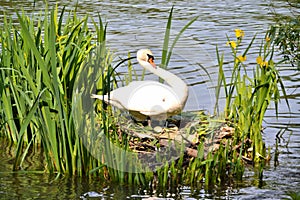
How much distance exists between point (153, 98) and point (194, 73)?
3527 mm

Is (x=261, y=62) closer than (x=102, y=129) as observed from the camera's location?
No

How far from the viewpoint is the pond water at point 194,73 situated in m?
5.12

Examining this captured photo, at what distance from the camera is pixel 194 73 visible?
8.84 meters

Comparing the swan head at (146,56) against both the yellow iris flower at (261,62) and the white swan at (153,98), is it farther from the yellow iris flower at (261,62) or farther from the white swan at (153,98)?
the yellow iris flower at (261,62)

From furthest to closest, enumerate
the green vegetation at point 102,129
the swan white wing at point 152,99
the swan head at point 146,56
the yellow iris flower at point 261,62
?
the swan head at point 146,56
the yellow iris flower at point 261,62
the swan white wing at point 152,99
the green vegetation at point 102,129

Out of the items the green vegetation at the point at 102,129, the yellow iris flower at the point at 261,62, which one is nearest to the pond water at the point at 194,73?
the green vegetation at the point at 102,129

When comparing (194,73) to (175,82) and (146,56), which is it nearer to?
(146,56)

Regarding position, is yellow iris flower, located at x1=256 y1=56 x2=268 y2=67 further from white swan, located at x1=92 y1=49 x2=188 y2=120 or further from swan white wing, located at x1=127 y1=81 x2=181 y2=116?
swan white wing, located at x1=127 y1=81 x2=181 y2=116

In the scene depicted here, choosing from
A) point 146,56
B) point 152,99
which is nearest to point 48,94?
point 152,99

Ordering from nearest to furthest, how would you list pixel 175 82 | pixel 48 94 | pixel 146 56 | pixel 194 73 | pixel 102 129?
pixel 102 129 < pixel 48 94 < pixel 175 82 < pixel 146 56 < pixel 194 73

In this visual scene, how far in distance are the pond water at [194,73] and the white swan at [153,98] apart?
404 millimetres

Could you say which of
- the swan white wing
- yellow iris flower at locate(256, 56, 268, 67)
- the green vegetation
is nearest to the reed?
the green vegetation

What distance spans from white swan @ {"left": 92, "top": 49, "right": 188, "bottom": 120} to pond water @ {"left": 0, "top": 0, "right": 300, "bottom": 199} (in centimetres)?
40

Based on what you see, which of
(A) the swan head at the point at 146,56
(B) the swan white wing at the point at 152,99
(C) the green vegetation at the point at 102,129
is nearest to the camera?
(C) the green vegetation at the point at 102,129
